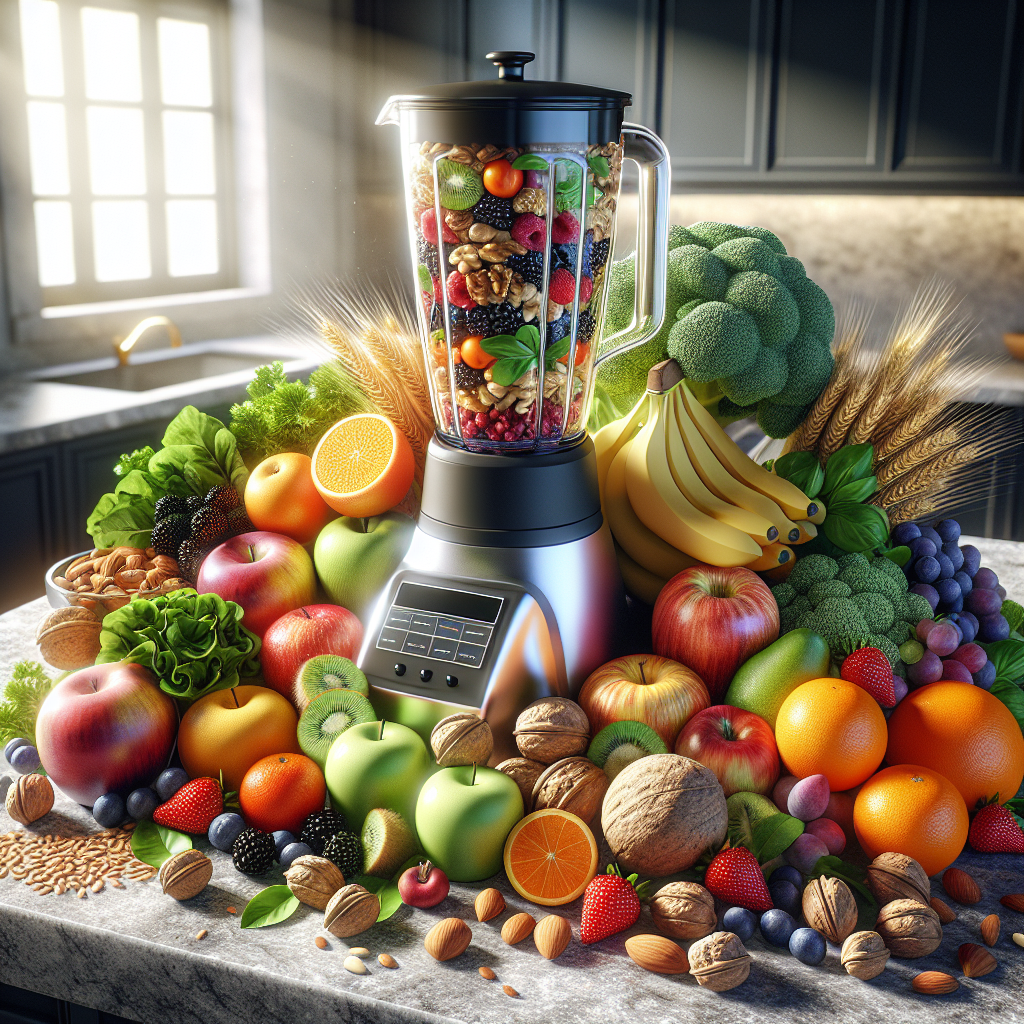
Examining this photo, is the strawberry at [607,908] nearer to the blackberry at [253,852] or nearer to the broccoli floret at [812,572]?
the blackberry at [253,852]

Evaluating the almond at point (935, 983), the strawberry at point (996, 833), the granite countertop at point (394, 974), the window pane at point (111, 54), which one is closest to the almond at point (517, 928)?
the granite countertop at point (394, 974)

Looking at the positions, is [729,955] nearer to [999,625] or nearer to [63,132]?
[999,625]

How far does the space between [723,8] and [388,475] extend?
8.62 ft

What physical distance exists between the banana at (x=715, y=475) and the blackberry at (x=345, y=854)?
1.61 feet

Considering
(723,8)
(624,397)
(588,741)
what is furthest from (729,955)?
(723,8)

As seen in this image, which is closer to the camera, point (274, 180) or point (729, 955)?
point (729, 955)

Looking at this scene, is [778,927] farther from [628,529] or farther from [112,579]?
[112,579]

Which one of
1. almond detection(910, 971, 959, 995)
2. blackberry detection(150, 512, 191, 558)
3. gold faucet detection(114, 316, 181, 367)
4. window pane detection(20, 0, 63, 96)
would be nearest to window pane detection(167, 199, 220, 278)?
window pane detection(20, 0, 63, 96)

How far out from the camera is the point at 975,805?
76cm

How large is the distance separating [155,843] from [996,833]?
24.3 inches

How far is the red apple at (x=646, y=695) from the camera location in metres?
0.78

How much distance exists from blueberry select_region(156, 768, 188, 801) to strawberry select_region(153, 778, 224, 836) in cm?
1

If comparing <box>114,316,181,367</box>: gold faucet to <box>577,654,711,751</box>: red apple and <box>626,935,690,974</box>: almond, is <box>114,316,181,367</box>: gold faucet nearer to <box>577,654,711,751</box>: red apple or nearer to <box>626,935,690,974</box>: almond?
<box>577,654,711,751</box>: red apple

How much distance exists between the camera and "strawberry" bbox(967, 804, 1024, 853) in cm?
73
